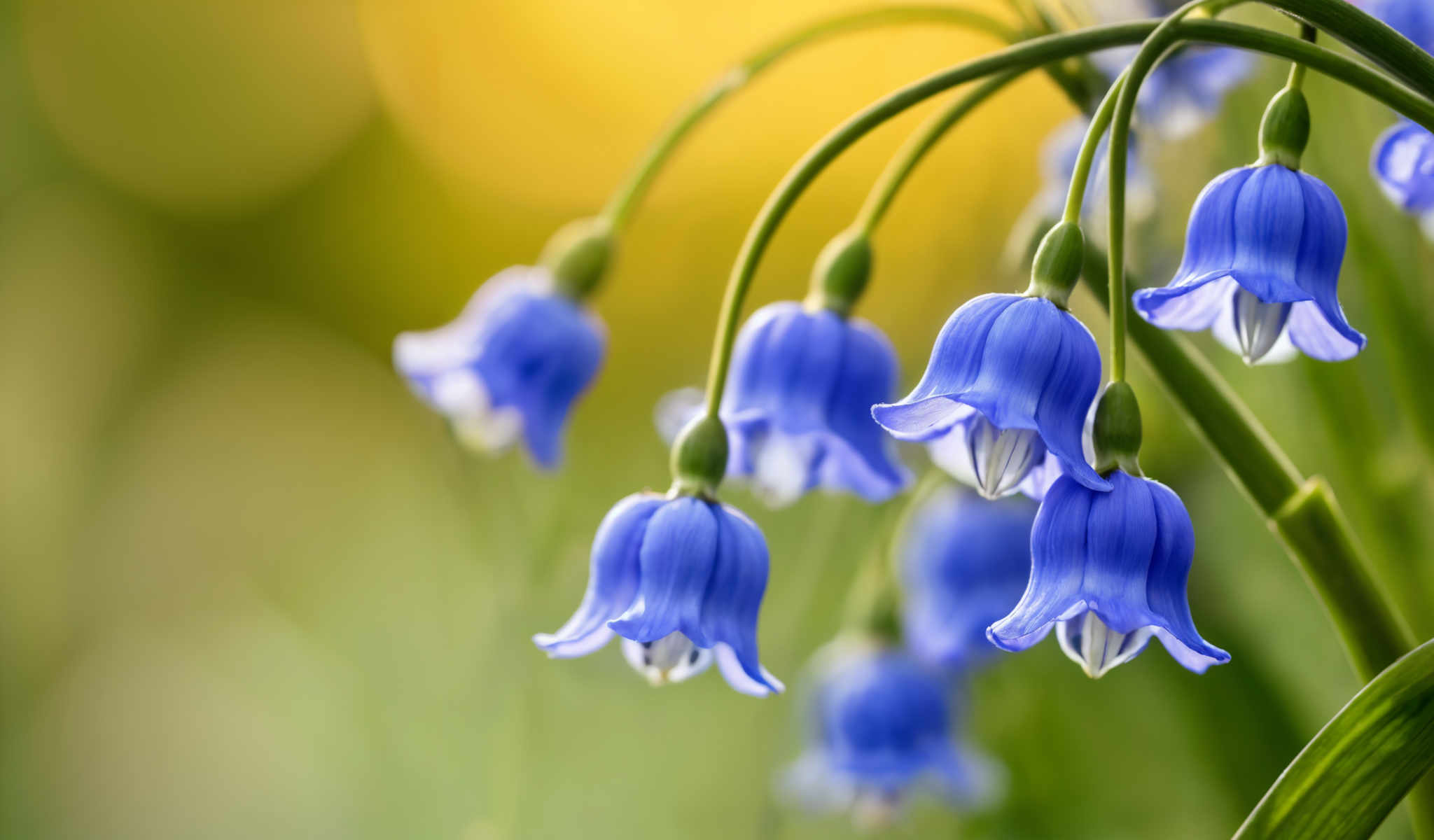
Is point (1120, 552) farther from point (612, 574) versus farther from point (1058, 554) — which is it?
point (612, 574)

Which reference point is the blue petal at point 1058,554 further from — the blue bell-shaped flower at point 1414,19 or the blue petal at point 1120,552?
the blue bell-shaped flower at point 1414,19

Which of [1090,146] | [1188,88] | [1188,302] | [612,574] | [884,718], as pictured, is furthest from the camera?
[884,718]

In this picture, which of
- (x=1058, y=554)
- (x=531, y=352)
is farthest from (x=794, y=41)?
(x=1058, y=554)

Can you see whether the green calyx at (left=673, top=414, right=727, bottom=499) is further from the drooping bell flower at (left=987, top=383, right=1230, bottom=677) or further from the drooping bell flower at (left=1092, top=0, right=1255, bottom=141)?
the drooping bell flower at (left=1092, top=0, right=1255, bottom=141)

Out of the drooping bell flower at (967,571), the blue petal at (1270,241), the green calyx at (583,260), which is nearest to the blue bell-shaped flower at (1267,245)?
the blue petal at (1270,241)

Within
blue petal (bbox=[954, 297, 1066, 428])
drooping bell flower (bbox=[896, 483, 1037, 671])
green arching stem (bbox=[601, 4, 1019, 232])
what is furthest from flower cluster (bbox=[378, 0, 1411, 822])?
drooping bell flower (bbox=[896, 483, 1037, 671])
